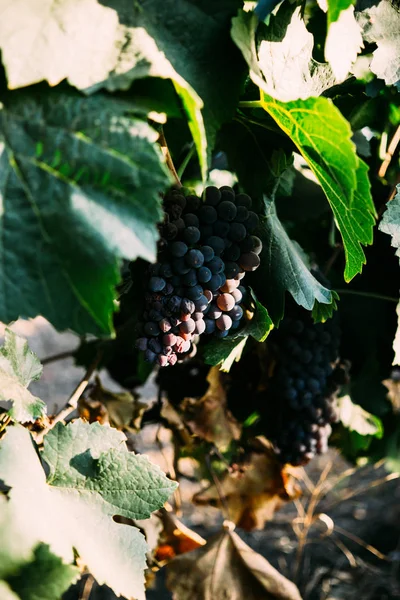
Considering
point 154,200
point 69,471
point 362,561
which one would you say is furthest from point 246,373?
point 362,561

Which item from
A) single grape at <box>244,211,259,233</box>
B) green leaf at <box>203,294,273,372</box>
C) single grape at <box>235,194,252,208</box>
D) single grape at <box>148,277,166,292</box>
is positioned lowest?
green leaf at <box>203,294,273,372</box>

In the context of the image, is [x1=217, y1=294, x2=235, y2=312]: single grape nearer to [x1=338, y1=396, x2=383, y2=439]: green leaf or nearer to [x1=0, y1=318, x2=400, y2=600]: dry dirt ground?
[x1=338, y1=396, x2=383, y2=439]: green leaf

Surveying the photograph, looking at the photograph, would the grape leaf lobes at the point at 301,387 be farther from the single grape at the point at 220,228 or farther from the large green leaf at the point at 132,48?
the large green leaf at the point at 132,48

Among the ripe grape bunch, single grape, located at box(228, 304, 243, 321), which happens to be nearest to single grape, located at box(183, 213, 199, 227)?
the ripe grape bunch

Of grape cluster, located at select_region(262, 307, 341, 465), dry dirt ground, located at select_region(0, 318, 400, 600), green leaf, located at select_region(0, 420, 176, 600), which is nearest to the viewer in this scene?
green leaf, located at select_region(0, 420, 176, 600)

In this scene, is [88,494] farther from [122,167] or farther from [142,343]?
[122,167]

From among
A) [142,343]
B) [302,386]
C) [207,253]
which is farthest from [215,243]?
[302,386]
